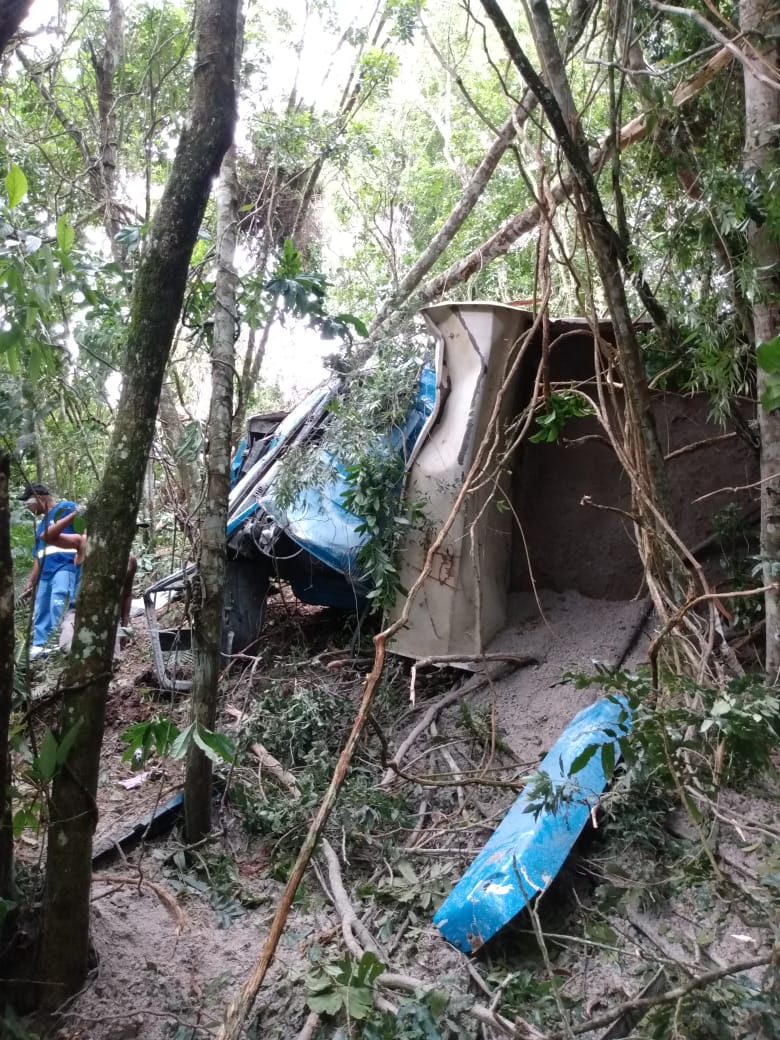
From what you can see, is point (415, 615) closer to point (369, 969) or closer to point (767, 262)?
point (369, 969)

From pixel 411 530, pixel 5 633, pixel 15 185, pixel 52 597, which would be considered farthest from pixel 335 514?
pixel 15 185

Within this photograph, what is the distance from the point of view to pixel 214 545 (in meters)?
3.42

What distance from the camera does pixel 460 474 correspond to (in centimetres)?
448

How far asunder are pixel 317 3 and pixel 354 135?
1.64m

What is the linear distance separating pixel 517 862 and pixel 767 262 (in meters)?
2.72

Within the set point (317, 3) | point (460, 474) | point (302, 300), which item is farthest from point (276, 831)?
point (317, 3)

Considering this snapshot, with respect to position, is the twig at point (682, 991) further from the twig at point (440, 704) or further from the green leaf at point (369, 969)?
the twig at point (440, 704)

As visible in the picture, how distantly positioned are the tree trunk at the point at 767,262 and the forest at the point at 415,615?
2 cm

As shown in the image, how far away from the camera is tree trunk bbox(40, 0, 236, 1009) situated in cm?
242

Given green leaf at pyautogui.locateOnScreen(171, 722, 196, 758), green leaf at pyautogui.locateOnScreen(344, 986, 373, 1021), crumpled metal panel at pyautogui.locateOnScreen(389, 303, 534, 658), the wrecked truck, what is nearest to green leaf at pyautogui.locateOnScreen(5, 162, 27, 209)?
green leaf at pyautogui.locateOnScreen(171, 722, 196, 758)

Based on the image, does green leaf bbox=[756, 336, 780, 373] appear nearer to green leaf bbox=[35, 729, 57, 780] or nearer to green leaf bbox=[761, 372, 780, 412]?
green leaf bbox=[761, 372, 780, 412]

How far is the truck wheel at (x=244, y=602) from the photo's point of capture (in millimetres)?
5250

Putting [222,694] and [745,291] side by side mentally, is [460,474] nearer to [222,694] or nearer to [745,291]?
[745,291]

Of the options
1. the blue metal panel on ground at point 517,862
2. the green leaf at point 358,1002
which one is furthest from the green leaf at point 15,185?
the green leaf at point 358,1002
